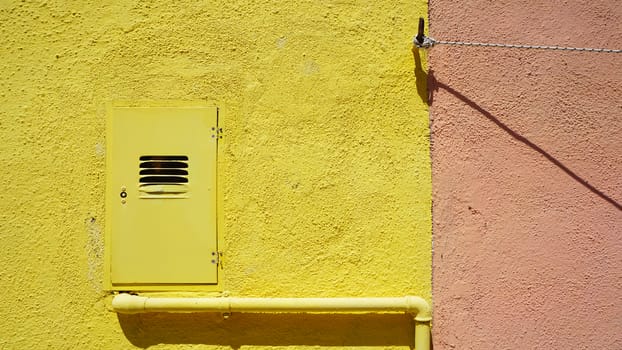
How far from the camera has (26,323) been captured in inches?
106

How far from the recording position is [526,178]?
2.78 meters

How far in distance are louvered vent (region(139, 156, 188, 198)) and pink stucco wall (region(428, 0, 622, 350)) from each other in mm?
1275

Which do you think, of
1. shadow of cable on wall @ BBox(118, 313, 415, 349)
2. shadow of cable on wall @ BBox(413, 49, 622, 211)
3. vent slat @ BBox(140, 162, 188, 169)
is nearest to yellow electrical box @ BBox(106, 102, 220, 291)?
vent slat @ BBox(140, 162, 188, 169)

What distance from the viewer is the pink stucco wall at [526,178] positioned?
274cm

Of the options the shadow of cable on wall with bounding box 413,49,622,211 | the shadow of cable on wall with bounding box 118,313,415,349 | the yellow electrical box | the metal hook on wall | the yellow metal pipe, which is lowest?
→ the shadow of cable on wall with bounding box 118,313,415,349

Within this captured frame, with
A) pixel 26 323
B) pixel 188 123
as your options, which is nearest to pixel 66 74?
pixel 188 123

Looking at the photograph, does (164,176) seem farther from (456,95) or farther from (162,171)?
(456,95)

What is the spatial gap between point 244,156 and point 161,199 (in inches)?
18.2

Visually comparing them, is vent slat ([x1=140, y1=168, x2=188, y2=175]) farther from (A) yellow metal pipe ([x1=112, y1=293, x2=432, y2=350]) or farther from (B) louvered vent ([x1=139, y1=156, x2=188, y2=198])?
(A) yellow metal pipe ([x1=112, y1=293, x2=432, y2=350])

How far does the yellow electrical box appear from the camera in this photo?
105 inches

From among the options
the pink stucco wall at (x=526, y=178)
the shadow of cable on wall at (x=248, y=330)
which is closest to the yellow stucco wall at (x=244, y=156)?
the shadow of cable on wall at (x=248, y=330)

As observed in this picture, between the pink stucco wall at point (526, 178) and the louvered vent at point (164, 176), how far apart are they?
50.2 inches

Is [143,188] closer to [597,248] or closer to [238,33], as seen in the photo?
[238,33]

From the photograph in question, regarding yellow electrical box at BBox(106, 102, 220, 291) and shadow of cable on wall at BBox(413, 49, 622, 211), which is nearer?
yellow electrical box at BBox(106, 102, 220, 291)
